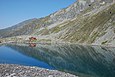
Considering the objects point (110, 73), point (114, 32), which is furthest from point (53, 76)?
point (114, 32)

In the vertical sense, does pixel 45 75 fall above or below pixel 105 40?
below

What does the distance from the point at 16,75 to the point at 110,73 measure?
1265 inches

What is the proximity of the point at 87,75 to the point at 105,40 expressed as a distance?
420 ft

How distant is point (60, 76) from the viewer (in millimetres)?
61594

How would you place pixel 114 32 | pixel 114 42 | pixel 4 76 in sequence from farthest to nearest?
pixel 114 32, pixel 114 42, pixel 4 76

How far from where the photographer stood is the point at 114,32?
198750 mm

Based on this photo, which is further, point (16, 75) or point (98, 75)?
point (98, 75)

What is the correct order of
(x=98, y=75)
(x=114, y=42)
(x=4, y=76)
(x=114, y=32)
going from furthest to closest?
(x=114, y=32)
(x=114, y=42)
(x=98, y=75)
(x=4, y=76)

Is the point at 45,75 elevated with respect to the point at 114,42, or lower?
lower

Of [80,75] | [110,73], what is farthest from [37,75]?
[110,73]

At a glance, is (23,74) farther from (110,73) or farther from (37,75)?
(110,73)

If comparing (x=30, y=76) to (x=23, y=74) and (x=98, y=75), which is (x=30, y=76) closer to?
(x=23, y=74)

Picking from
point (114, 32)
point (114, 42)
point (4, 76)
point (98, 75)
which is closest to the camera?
point (4, 76)

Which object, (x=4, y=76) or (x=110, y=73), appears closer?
(x=4, y=76)
